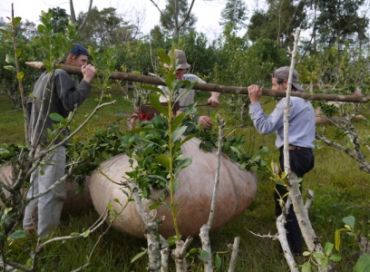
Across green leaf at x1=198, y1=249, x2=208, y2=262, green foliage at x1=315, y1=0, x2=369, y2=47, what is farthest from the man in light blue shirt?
green foliage at x1=315, y1=0, x2=369, y2=47

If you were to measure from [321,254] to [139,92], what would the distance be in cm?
432

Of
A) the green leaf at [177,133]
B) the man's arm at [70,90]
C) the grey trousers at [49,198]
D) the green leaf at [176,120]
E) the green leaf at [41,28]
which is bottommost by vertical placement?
the grey trousers at [49,198]

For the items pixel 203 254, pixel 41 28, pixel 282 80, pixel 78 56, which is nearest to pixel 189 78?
pixel 282 80

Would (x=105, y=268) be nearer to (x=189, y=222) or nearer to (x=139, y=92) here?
(x=189, y=222)

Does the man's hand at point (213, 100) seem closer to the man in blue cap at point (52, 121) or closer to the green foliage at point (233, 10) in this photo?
the man in blue cap at point (52, 121)

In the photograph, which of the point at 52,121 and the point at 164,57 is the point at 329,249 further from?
the point at 52,121

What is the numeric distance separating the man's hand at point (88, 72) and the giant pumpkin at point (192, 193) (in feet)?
2.12

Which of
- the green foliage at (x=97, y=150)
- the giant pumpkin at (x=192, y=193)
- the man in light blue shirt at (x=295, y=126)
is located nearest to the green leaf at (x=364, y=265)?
the giant pumpkin at (x=192, y=193)

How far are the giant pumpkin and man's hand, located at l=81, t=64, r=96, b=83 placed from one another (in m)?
0.65

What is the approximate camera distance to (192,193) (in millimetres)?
3072

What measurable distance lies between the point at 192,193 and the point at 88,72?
1151mm

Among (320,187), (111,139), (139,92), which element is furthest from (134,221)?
(320,187)

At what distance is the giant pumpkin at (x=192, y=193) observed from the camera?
10.1ft

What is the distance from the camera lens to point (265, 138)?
8508 mm
